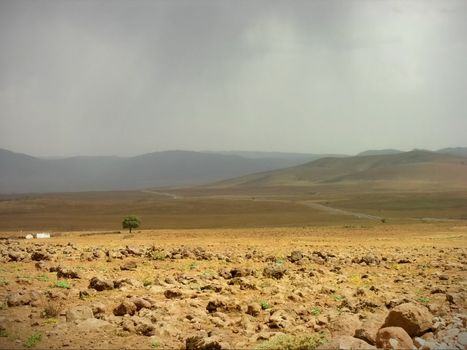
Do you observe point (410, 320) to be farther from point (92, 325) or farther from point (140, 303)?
point (92, 325)

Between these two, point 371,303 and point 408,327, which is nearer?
point 408,327

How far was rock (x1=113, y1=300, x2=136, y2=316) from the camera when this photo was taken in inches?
324

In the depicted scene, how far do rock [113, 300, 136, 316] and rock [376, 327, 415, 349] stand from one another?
4.37 m

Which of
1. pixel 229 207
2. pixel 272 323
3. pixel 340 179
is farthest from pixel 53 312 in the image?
pixel 340 179

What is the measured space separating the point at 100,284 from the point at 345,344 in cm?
559

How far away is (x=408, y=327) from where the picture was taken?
7.47 metres

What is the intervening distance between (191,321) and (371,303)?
3.83 m

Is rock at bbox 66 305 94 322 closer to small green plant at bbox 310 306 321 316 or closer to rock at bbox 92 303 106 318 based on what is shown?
rock at bbox 92 303 106 318

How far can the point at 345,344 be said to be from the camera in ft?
21.7

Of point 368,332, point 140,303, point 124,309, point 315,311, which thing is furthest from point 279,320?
point 124,309

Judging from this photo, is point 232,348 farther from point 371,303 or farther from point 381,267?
point 381,267

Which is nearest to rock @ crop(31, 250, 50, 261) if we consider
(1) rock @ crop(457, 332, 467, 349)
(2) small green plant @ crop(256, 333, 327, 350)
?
(2) small green plant @ crop(256, 333, 327, 350)

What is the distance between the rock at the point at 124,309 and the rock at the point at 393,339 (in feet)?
14.3

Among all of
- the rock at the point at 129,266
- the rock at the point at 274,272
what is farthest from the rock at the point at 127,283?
the rock at the point at 274,272
